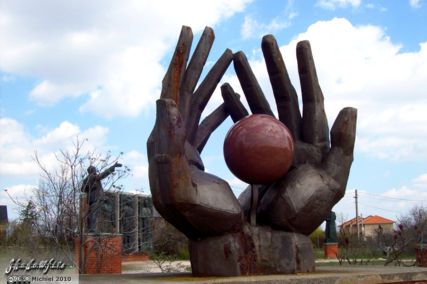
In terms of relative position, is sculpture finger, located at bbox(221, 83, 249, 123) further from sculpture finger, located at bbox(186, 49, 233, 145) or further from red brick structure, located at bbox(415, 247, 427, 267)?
red brick structure, located at bbox(415, 247, 427, 267)

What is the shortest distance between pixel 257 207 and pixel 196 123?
1.62 metres

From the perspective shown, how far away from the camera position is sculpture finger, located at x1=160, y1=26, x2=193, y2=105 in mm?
8453

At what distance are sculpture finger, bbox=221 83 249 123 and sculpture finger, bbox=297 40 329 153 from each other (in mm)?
1255

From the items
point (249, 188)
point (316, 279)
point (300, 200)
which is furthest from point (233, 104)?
point (316, 279)

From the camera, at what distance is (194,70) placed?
29.9 feet

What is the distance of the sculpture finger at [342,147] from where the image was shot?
9.22 metres

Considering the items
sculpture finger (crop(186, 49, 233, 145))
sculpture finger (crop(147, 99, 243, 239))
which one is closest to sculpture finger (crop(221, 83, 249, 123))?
sculpture finger (crop(186, 49, 233, 145))

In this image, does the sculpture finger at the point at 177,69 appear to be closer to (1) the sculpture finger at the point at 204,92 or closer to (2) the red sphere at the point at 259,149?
(1) the sculpture finger at the point at 204,92

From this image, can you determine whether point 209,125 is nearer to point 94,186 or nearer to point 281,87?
point 281,87

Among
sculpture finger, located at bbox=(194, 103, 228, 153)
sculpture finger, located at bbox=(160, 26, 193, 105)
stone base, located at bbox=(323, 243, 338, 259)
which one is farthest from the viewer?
stone base, located at bbox=(323, 243, 338, 259)

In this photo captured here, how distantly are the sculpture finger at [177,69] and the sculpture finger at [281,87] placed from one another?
4.58 feet

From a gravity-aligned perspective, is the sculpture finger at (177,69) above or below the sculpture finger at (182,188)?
above

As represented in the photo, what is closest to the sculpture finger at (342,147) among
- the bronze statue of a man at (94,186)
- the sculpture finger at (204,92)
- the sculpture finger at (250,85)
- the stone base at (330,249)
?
the sculpture finger at (250,85)

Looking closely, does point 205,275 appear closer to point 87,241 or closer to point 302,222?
point 302,222
